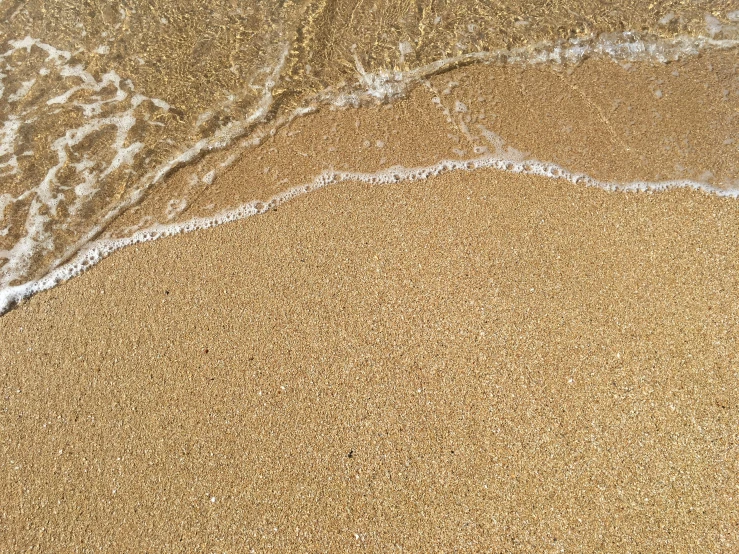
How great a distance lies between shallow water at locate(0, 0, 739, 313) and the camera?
3713 millimetres

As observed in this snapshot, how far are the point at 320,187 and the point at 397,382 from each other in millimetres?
1582

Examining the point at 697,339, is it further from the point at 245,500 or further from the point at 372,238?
the point at 245,500

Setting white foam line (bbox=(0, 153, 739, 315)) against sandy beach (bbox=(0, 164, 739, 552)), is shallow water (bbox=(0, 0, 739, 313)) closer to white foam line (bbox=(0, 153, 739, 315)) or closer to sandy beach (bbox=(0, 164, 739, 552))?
white foam line (bbox=(0, 153, 739, 315))

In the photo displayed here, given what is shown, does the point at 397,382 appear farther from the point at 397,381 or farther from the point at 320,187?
the point at 320,187

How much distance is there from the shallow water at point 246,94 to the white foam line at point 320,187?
0.05ft

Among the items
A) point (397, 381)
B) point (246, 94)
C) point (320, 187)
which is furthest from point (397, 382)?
point (246, 94)

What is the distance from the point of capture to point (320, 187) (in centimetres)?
372

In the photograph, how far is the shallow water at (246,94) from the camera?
12.2 feet

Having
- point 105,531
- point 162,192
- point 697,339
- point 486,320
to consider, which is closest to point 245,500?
point 105,531

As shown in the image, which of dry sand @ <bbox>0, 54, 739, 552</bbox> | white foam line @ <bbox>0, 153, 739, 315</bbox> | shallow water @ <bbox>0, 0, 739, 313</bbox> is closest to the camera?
dry sand @ <bbox>0, 54, 739, 552</bbox>

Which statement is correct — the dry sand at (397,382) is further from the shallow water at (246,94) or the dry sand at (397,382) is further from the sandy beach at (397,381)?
the shallow water at (246,94)

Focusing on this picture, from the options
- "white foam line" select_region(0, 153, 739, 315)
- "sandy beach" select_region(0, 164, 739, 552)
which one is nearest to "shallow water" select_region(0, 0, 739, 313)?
"white foam line" select_region(0, 153, 739, 315)

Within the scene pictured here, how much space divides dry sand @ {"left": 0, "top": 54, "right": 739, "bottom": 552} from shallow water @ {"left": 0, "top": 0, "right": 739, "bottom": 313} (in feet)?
0.87

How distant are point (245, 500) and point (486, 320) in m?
1.73
